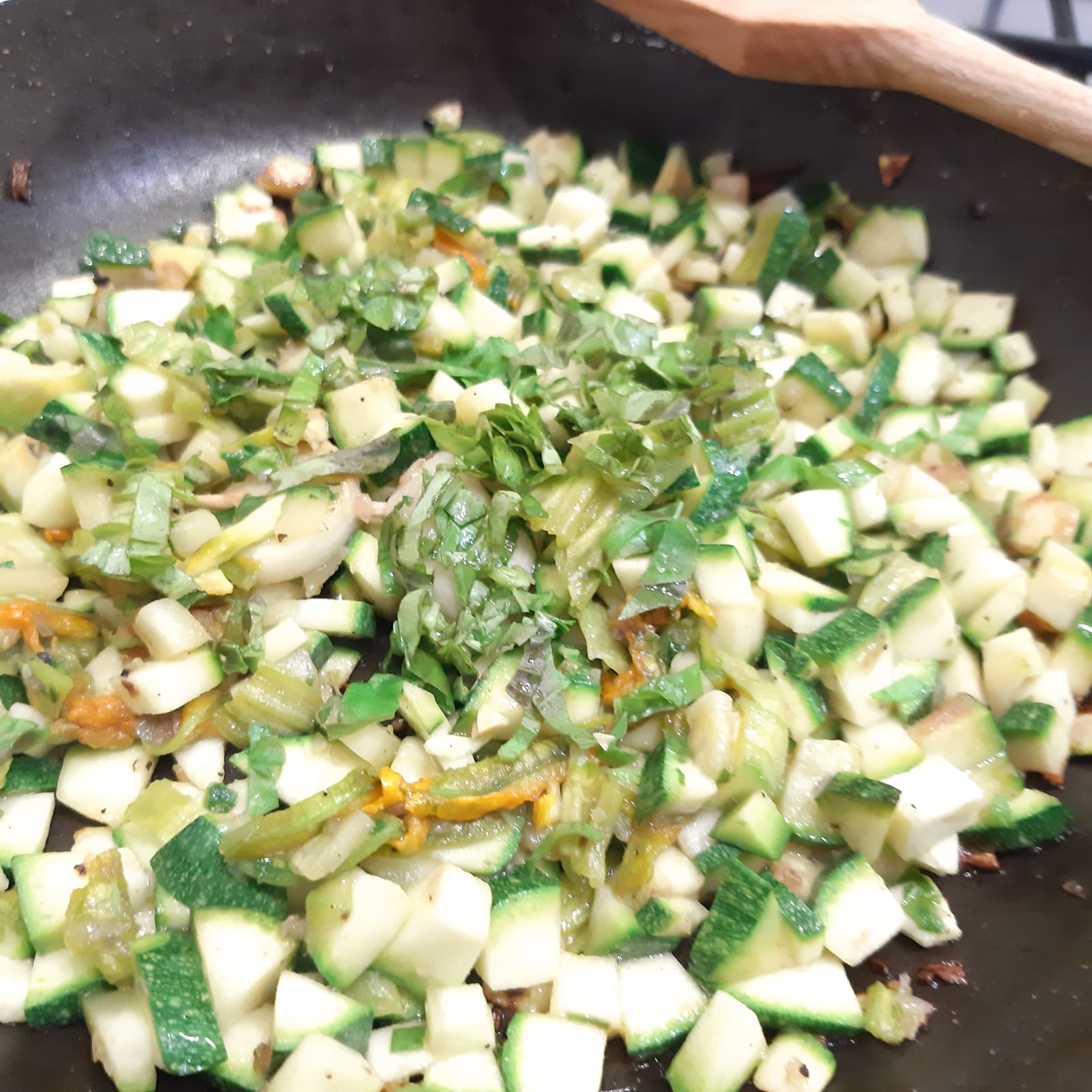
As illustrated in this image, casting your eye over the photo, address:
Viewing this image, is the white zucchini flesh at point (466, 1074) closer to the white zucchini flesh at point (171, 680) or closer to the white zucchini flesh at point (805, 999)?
the white zucchini flesh at point (805, 999)

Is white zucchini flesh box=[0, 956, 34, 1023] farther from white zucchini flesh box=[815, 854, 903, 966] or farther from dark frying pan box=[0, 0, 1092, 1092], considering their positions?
dark frying pan box=[0, 0, 1092, 1092]

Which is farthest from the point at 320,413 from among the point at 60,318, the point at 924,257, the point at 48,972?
the point at 924,257

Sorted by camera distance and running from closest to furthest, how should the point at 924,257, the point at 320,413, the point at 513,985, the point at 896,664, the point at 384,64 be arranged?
1. the point at 513,985
2. the point at 896,664
3. the point at 320,413
4. the point at 924,257
5. the point at 384,64

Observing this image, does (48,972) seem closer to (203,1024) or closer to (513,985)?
(203,1024)

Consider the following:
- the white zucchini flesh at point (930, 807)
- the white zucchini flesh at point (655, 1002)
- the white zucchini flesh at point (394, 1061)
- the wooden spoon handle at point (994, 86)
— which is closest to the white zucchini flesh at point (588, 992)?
the white zucchini flesh at point (655, 1002)

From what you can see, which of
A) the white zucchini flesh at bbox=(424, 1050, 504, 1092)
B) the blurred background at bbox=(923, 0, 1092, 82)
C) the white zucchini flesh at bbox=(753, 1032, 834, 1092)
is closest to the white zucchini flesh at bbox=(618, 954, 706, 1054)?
the white zucchini flesh at bbox=(753, 1032, 834, 1092)

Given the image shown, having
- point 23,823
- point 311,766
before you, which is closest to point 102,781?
point 23,823
